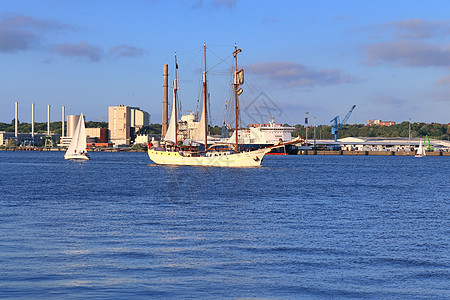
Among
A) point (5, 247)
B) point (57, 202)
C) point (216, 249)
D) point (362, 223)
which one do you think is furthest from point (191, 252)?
point (57, 202)

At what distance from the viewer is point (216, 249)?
24.1m

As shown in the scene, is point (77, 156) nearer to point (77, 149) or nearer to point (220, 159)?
point (77, 149)

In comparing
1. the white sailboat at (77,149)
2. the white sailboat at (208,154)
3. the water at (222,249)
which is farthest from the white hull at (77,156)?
the water at (222,249)

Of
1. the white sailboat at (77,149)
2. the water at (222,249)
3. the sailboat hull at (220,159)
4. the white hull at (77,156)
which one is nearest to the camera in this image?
the water at (222,249)

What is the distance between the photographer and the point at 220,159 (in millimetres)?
112188

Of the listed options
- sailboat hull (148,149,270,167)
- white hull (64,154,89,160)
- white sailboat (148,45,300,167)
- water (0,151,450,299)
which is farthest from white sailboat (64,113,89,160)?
water (0,151,450,299)

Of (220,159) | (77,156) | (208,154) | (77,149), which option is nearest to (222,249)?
(220,159)

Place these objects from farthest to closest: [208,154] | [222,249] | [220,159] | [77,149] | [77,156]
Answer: [77,149], [77,156], [208,154], [220,159], [222,249]

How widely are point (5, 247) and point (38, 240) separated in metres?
2.13

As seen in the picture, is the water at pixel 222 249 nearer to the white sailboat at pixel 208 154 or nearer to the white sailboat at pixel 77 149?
the white sailboat at pixel 208 154

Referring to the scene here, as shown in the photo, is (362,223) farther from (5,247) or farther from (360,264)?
(5,247)

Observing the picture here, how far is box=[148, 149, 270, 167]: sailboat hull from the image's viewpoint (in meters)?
110

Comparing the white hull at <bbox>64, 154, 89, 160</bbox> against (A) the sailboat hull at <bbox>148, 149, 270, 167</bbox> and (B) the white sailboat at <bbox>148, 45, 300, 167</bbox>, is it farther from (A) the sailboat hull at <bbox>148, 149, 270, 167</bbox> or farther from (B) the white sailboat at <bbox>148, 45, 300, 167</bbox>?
(A) the sailboat hull at <bbox>148, 149, 270, 167</bbox>

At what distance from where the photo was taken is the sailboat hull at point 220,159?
109875 mm
